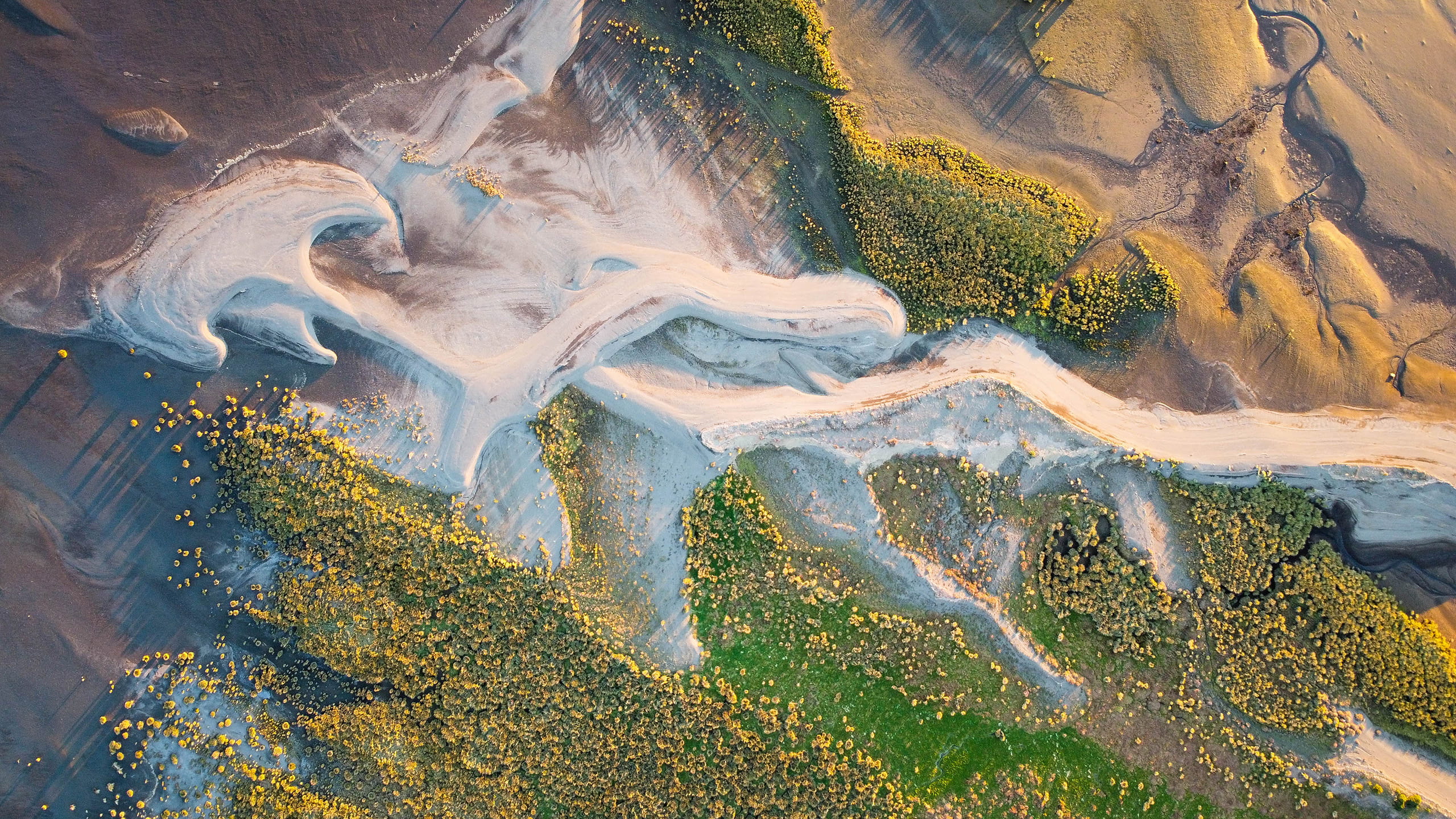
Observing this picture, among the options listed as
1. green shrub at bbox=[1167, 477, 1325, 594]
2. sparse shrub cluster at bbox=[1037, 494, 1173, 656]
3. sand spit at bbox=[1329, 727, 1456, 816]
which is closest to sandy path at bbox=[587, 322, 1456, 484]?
→ green shrub at bbox=[1167, 477, 1325, 594]

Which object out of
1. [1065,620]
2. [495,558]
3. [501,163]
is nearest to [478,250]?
[501,163]

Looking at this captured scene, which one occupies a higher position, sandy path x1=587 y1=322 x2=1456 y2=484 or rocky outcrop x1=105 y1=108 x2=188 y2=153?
sandy path x1=587 y1=322 x2=1456 y2=484

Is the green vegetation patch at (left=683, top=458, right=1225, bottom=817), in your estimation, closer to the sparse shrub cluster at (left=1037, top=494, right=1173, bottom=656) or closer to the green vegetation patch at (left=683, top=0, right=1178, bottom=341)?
the sparse shrub cluster at (left=1037, top=494, right=1173, bottom=656)

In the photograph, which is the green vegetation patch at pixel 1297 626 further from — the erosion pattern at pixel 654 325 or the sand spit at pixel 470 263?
the sand spit at pixel 470 263

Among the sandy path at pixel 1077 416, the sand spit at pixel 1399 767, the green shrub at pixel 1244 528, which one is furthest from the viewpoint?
the sandy path at pixel 1077 416

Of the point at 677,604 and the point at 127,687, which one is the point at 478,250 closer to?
the point at 677,604

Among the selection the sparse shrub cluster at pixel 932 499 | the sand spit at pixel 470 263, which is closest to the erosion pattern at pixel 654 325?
the sand spit at pixel 470 263
